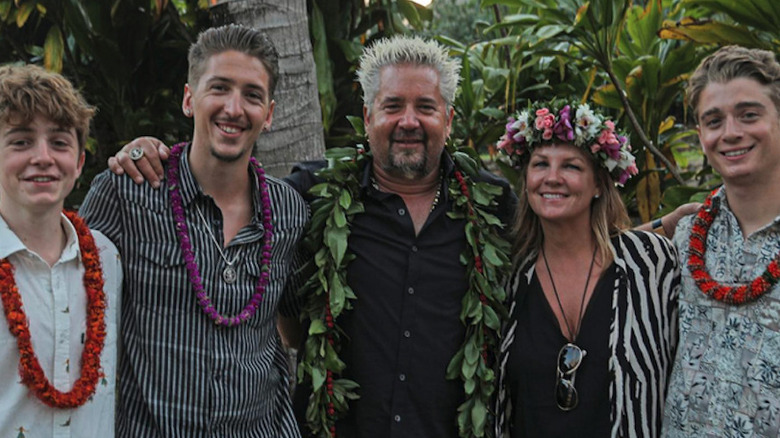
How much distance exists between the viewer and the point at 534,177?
303 cm

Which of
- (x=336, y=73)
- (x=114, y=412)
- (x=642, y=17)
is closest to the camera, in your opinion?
(x=114, y=412)

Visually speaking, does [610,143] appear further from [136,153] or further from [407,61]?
[136,153]

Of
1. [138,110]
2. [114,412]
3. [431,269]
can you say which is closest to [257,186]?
[431,269]

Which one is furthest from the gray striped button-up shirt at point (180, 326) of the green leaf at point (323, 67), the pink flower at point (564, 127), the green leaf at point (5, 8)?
the green leaf at point (5, 8)

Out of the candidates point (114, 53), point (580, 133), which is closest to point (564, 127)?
point (580, 133)

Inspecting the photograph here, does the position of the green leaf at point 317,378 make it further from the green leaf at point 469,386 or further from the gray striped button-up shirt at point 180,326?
the green leaf at point 469,386

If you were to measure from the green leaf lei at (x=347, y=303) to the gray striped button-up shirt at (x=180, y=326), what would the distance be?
0.65ft

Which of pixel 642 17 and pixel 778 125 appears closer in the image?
pixel 778 125

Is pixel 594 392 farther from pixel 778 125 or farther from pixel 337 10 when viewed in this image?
pixel 337 10

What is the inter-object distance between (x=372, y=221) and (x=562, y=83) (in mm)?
2677

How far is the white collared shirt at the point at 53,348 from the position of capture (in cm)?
221

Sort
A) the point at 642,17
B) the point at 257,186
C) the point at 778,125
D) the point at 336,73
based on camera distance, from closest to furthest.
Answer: the point at 778,125, the point at 257,186, the point at 642,17, the point at 336,73

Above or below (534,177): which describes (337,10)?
above

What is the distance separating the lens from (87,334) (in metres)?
2.38
